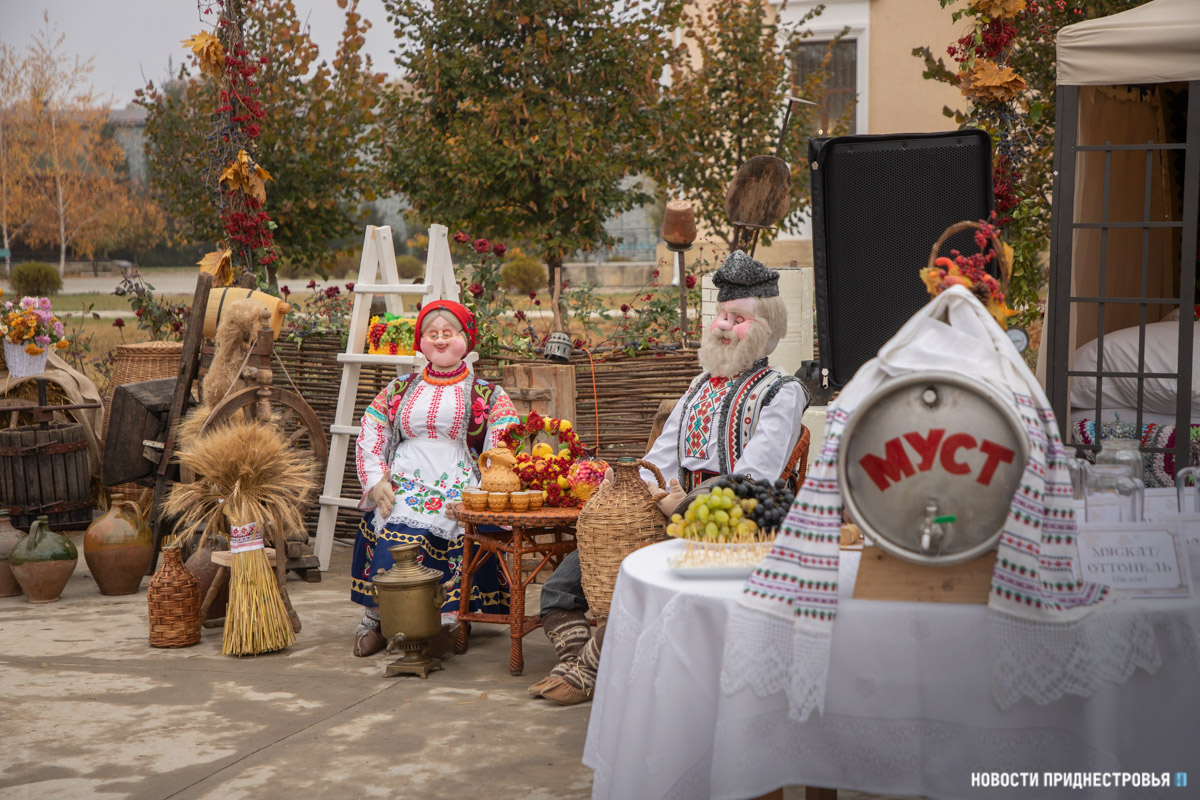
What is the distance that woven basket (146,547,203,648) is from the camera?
4.93 metres

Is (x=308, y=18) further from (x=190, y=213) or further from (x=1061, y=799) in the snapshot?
(x=1061, y=799)

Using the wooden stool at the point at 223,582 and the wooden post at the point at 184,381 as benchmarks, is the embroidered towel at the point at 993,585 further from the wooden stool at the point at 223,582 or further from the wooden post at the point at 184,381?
the wooden post at the point at 184,381

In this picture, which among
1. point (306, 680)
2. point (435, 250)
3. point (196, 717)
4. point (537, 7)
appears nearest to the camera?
point (196, 717)

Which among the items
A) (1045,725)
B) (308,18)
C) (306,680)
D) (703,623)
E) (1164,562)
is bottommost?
(306,680)

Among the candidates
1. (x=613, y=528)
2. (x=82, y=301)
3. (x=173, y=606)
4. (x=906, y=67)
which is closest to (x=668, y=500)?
(x=613, y=528)

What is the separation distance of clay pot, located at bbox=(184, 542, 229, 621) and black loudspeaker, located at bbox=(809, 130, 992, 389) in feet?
9.96

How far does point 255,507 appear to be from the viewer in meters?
4.94

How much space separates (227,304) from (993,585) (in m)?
5.11

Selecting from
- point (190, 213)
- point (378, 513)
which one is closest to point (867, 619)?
point (378, 513)

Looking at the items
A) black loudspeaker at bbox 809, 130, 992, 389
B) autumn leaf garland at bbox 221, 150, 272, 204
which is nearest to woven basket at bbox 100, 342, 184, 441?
autumn leaf garland at bbox 221, 150, 272, 204

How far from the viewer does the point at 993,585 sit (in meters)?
2.20

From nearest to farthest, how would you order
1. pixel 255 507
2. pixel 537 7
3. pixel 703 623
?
pixel 703 623 → pixel 255 507 → pixel 537 7

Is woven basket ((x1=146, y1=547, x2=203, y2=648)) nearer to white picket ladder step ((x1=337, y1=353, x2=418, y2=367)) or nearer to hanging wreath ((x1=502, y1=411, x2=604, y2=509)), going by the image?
white picket ladder step ((x1=337, y1=353, x2=418, y2=367))

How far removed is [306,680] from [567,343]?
263cm
